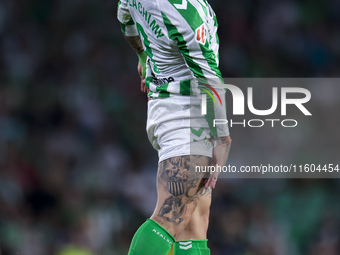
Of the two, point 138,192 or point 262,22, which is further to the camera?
point 262,22

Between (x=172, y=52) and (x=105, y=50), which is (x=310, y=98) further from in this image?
(x=172, y=52)

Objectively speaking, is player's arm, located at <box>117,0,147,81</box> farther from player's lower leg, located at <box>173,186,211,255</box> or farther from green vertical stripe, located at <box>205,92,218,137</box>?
player's lower leg, located at <box>173,186,211,255</box>

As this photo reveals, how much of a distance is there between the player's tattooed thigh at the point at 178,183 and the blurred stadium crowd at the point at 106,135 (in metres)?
2.06

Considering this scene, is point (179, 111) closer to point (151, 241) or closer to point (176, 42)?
point (176, 42)

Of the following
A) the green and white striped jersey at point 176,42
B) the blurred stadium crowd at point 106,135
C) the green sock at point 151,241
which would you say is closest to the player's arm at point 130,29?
the green and white striped jersey at point 176,42

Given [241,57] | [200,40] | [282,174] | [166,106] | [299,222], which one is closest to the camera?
[200,40]

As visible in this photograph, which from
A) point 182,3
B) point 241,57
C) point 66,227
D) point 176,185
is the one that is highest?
point 241,57

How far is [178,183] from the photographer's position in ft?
5.56

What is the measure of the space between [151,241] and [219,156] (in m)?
0.44

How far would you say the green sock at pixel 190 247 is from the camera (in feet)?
6.44

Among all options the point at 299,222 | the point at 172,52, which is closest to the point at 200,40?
the point at 172,52

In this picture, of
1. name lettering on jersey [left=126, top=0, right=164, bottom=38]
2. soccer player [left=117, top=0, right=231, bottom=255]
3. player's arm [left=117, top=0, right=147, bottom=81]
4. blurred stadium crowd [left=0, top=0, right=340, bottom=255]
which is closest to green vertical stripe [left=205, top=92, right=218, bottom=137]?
soccer player [left=117, top=0, right=231, bottom=255]

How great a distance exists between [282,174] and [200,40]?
2664 mm

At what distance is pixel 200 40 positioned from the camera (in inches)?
64.8
